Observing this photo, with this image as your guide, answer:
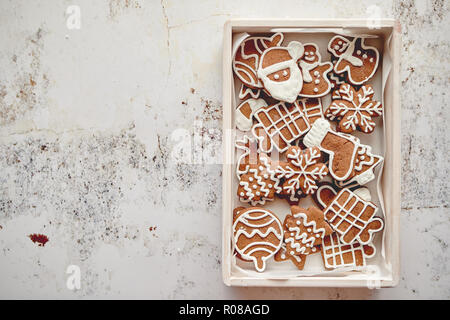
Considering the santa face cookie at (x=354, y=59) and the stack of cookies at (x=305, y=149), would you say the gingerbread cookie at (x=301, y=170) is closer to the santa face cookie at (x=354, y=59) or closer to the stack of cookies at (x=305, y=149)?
the stack of cookies at (x=305, y=149)

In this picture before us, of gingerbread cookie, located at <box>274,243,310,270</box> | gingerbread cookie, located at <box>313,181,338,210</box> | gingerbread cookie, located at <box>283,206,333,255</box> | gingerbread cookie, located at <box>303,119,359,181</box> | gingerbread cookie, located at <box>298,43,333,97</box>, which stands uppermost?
gingerbread cookie, located at <box>298,43,333,97</box>

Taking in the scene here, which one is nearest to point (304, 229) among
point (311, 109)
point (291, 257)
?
point (291, 257)

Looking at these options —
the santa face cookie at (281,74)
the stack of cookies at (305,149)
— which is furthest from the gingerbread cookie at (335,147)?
the santa face cookie at (281,74)

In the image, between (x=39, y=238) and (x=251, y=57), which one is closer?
(x=251, y=57)

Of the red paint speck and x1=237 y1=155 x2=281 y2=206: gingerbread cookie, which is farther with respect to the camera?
the red paint speck

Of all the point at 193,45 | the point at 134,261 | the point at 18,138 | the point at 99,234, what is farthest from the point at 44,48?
the point at 134,261

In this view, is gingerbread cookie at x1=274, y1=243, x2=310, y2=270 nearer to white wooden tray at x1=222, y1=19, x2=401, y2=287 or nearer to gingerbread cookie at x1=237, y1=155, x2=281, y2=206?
white wooden tray at x1=222, y1=19, x2=401, y2=287

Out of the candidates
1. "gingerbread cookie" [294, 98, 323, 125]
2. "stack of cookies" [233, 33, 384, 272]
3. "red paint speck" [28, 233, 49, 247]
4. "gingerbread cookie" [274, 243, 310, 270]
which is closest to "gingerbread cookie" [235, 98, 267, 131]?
"stack of cookies" [233, 33, 384, 272]

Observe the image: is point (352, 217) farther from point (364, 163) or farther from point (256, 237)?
point (256, 237)
